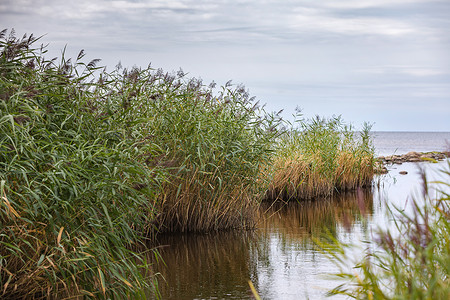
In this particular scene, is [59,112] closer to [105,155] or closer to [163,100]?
[105,155]

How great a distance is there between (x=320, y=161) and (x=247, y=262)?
6.86 meters

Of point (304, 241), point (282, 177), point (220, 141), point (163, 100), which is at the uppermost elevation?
point (163, 100)

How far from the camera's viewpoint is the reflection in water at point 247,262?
20.5ft

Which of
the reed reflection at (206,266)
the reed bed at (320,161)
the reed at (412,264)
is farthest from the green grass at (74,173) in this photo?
the reed bed at (320,161)

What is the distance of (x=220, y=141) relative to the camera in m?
8.72

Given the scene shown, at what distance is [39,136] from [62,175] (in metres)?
0.68

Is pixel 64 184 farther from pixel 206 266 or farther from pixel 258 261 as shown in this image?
pixel 258 261

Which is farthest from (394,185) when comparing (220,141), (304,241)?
(220,141)

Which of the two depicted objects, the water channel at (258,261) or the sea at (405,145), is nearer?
the water channel at (258,261)

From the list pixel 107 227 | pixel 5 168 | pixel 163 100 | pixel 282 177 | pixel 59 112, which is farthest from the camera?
pixel 282 177

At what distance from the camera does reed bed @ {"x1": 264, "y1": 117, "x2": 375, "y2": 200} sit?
44.1ft

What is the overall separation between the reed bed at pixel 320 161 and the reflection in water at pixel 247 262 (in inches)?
98.5

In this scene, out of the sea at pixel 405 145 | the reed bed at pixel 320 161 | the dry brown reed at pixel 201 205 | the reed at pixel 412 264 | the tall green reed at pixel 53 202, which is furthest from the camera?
the sea at pixel 405 145

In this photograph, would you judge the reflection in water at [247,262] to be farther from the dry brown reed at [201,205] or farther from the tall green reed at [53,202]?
the tall green reed at [53,202]
